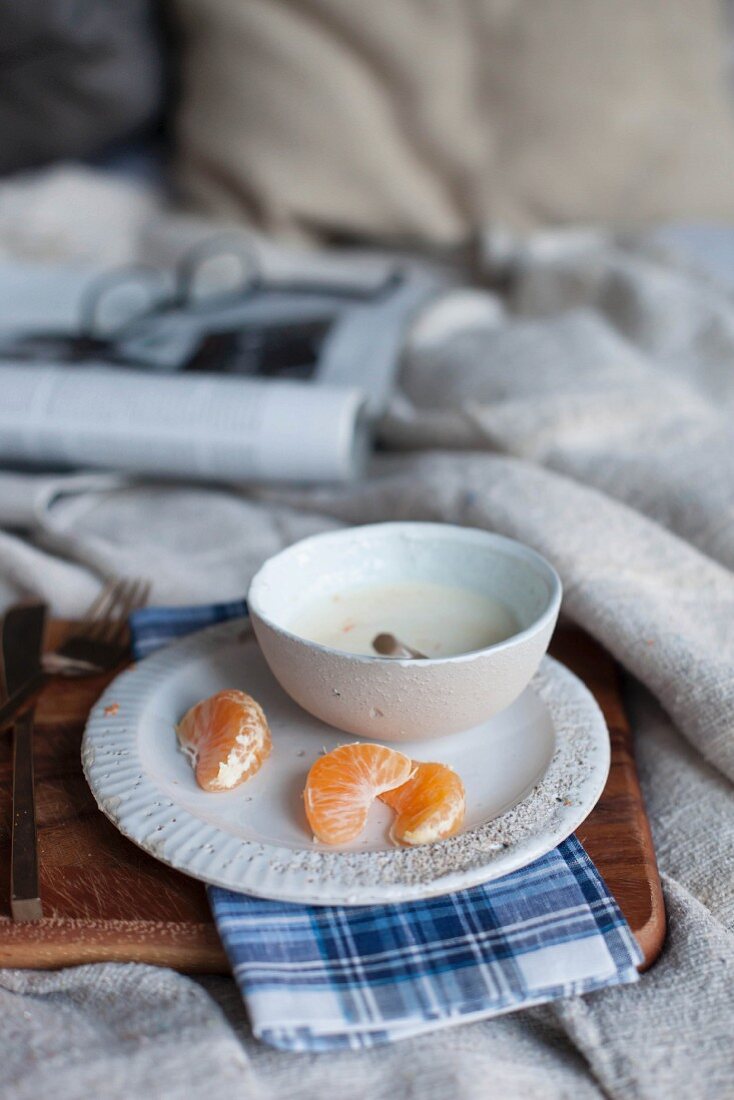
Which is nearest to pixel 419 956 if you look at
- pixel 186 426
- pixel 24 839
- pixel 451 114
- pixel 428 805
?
pixel 428 805

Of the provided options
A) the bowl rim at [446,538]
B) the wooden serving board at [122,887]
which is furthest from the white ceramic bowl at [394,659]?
the wooden serving board at [122,887]

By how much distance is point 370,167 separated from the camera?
1.69 meters

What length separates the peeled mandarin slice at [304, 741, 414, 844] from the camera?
561 millimetres

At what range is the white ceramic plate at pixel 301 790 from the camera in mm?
531

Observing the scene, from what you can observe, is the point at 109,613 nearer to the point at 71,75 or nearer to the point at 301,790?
the point at 301,790

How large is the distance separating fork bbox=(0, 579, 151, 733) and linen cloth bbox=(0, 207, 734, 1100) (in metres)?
0.03

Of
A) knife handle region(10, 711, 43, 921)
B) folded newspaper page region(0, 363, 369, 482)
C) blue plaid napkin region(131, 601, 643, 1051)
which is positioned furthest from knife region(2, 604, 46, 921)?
folded newspaper page region(0, 363, 369, 482)

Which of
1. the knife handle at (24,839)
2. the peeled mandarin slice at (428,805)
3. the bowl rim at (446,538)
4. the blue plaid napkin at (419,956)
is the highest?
the bowl rim at (446,538)

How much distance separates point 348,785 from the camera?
1.88 ft

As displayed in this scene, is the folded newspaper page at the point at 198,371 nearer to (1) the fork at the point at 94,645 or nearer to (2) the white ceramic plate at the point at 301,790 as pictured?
(1) the fork at the point at 94,645

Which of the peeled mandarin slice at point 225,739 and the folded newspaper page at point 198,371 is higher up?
the peeled mandarin slice at point 225,739

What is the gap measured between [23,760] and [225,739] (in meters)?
0.14

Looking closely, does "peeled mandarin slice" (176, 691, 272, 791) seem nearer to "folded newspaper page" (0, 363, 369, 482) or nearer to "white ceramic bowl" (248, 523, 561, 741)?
"white ceramic bowl" (248, 523, 561, 741)

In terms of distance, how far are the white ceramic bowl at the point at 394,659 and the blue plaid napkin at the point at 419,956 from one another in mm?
105
